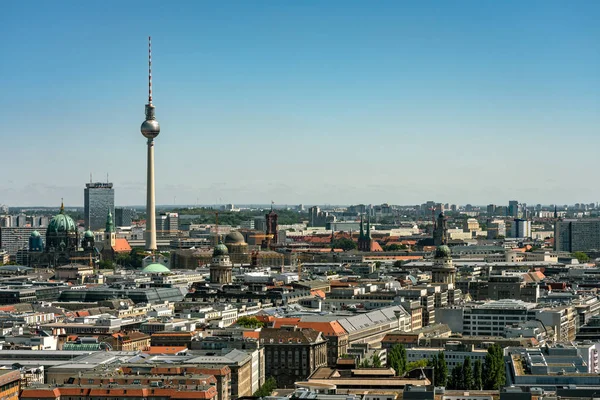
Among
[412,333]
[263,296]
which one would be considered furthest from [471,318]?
[263,296]

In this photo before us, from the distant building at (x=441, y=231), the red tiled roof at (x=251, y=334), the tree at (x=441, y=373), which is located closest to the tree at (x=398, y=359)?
the tree at (x=441, y=373)

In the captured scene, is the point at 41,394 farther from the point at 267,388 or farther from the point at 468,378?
the point at 468,378

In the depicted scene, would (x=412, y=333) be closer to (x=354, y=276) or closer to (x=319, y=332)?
(x=319, y=332)

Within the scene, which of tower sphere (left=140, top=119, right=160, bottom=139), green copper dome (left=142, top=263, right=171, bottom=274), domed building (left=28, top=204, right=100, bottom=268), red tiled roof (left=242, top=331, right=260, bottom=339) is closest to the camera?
red tiled roof (left=242, top=331, right=260, bottom=339)

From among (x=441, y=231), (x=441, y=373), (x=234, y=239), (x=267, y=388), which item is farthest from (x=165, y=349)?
(x=441, y=231)

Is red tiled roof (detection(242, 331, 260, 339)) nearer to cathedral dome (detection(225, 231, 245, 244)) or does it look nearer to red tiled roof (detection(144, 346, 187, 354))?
red tiled roof (detection(144, 346, 187, 354))

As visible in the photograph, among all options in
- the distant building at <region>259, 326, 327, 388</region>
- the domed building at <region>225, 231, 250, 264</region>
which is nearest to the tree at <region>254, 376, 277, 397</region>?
the distant building at <region>259, 326, 327, 388</region>
